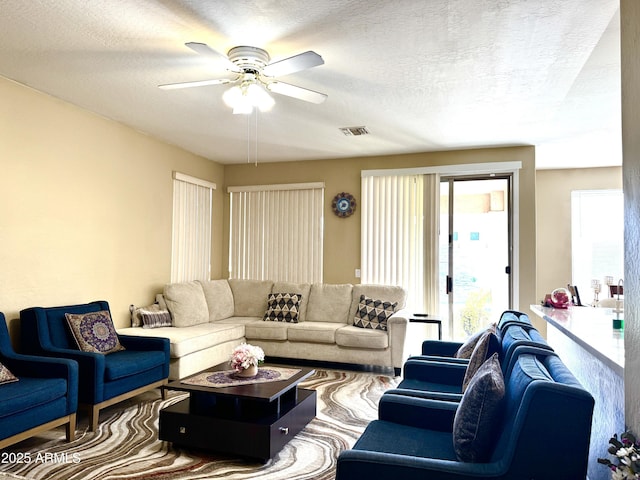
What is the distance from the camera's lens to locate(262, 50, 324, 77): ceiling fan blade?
8.80 feet

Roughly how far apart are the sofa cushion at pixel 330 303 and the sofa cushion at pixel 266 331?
0.51 metres

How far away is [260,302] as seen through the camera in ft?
20.3

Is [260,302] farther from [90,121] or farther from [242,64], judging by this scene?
[242,64]

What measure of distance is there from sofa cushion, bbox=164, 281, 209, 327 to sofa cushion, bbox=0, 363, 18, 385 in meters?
2.11

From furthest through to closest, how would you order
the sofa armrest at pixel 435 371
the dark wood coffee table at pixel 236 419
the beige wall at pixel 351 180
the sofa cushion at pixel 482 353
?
1. the beige wall at pixel 351 180
2. the sofa armrest at pixel 435 371
3. the dark wood coffee table at pixel 236 419
4. the sofa cushion at pixel 482 353

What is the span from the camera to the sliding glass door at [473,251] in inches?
229

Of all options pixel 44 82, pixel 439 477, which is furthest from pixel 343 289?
pixel 439 477

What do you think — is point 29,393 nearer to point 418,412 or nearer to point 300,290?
point 418,412

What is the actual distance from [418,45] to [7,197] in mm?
3377

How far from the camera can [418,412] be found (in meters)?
2.38

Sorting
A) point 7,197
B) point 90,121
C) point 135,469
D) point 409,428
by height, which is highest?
point 90,121

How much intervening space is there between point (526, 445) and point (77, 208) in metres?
4.22

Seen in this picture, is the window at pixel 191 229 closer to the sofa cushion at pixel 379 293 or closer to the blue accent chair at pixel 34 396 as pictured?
the sofa cushion at pixel 379 293

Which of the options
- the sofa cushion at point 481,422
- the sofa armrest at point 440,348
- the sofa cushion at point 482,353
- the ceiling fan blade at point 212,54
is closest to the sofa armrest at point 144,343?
the sofa armrest at point 440,348
